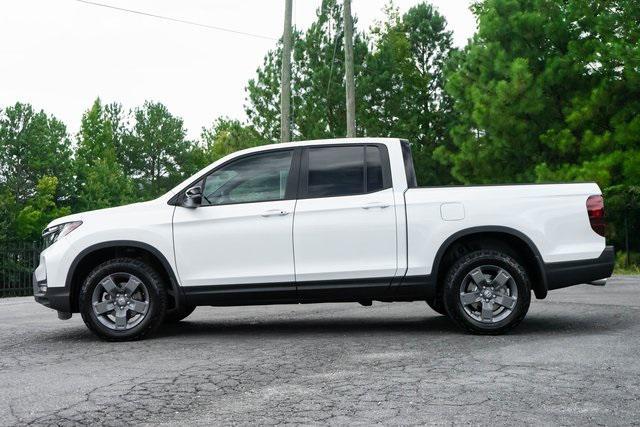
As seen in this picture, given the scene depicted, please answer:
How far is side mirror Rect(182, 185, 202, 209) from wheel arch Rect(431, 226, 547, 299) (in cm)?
234


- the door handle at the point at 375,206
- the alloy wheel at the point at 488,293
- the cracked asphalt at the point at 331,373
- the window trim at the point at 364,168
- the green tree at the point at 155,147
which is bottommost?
the cracked asphalt at the point at 331,373

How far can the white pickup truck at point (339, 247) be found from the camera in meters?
7.80

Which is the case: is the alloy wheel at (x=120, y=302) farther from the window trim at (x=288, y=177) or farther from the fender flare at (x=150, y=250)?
the window trim at (x=288, y=177)

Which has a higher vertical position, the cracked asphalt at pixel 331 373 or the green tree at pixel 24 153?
the green tree at pixel 24 153

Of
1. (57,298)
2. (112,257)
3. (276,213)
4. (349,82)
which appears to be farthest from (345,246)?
(349,82)

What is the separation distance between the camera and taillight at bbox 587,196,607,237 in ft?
25.8

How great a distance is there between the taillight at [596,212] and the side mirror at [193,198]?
3.74 metres

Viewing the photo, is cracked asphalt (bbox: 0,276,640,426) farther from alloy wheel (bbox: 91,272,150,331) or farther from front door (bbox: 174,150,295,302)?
front door (bbox: 174,150,295,302)

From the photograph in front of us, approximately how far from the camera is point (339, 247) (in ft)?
25.7

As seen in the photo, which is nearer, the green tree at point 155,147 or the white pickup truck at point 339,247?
the white pickup truck at point 339,247

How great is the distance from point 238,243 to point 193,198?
2.00 ft

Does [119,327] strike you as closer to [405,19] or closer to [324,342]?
[324,342]

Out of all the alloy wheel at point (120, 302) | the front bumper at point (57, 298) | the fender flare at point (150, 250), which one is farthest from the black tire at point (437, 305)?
the front bumper at point (57, 298)


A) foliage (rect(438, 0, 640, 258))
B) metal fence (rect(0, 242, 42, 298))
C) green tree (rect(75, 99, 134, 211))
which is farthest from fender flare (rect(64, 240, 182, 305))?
green tree (rect(75, 99, 134, 211))
